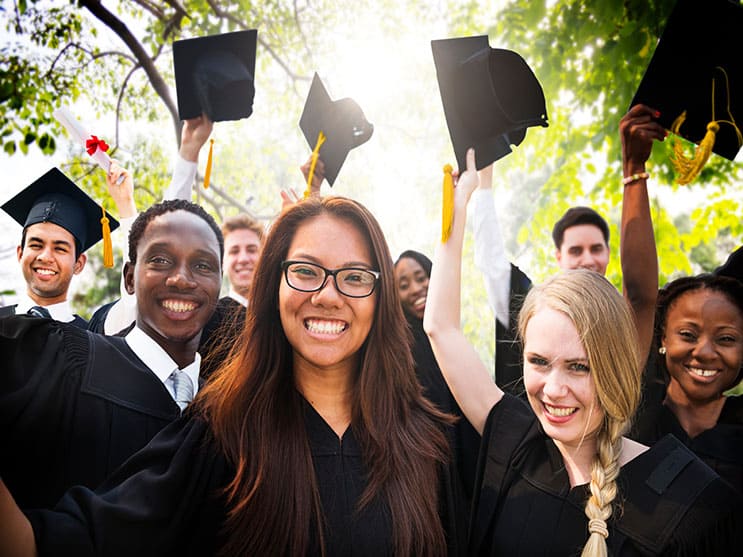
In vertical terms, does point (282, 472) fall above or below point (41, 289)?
below

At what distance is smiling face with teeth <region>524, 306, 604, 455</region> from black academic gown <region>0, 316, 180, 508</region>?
132 cm

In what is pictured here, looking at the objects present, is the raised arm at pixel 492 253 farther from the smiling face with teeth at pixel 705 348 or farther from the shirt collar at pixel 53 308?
the shirt collar at pixel 53 308

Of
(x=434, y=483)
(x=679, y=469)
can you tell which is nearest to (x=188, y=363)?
(x=434, y=483)

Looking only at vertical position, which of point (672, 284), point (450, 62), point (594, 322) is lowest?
point (594, 322)

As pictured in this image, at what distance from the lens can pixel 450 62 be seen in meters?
2.70

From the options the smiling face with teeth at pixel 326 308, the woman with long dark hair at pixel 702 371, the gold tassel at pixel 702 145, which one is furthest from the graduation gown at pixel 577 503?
the gold tassel at pixel 702 145

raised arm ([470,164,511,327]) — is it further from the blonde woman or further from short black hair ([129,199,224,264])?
short black hair ([129,199,224,264])

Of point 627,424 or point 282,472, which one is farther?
point 627,424

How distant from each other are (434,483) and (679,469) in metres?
0.76

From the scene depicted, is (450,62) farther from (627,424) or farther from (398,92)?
(398,92)

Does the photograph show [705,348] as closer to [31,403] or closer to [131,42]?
[31,403]

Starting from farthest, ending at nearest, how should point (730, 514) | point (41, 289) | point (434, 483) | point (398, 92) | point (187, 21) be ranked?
point (398, 92), point (187, 21), point (41, 289), point (434, 483), point (730, 514)

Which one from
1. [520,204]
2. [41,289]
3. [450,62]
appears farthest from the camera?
[520,204]

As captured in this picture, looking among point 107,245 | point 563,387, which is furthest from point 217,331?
point 563,387
